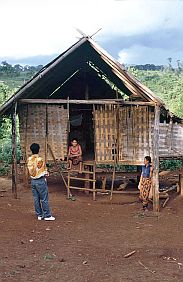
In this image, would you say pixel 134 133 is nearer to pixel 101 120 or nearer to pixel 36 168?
pixel 101 120

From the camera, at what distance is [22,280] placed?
6016 mm

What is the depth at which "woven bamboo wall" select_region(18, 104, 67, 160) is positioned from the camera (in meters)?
12.5

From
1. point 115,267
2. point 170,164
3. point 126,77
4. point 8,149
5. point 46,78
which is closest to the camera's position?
point 115,267

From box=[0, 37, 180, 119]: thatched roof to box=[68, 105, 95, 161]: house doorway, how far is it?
1.69 m

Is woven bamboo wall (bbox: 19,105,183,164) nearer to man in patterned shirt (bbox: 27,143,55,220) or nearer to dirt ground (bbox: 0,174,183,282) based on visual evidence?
dirt ground (bbox: 0,174,183,282)

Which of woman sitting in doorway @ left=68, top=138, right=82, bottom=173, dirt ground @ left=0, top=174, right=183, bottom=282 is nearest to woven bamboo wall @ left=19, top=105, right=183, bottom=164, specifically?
woman sitting in doorway @ left=68, top=138, right=82, bottom=173

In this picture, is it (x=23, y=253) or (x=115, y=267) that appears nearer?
(x=115, y=267)

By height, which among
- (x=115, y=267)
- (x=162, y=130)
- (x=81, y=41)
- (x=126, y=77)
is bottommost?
(x=115, y=267)

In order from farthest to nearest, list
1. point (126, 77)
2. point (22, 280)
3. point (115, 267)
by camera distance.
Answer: point (126, 77) → point (115, 267) → point (22, 280)

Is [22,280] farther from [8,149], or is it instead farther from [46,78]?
[8,149]

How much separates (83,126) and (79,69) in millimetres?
2423

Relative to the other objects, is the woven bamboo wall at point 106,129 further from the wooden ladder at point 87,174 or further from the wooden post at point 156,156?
the wooden post at point 156,156

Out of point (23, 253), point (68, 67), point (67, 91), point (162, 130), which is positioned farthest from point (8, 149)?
point (23, 253)

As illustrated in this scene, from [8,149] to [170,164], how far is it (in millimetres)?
7668
